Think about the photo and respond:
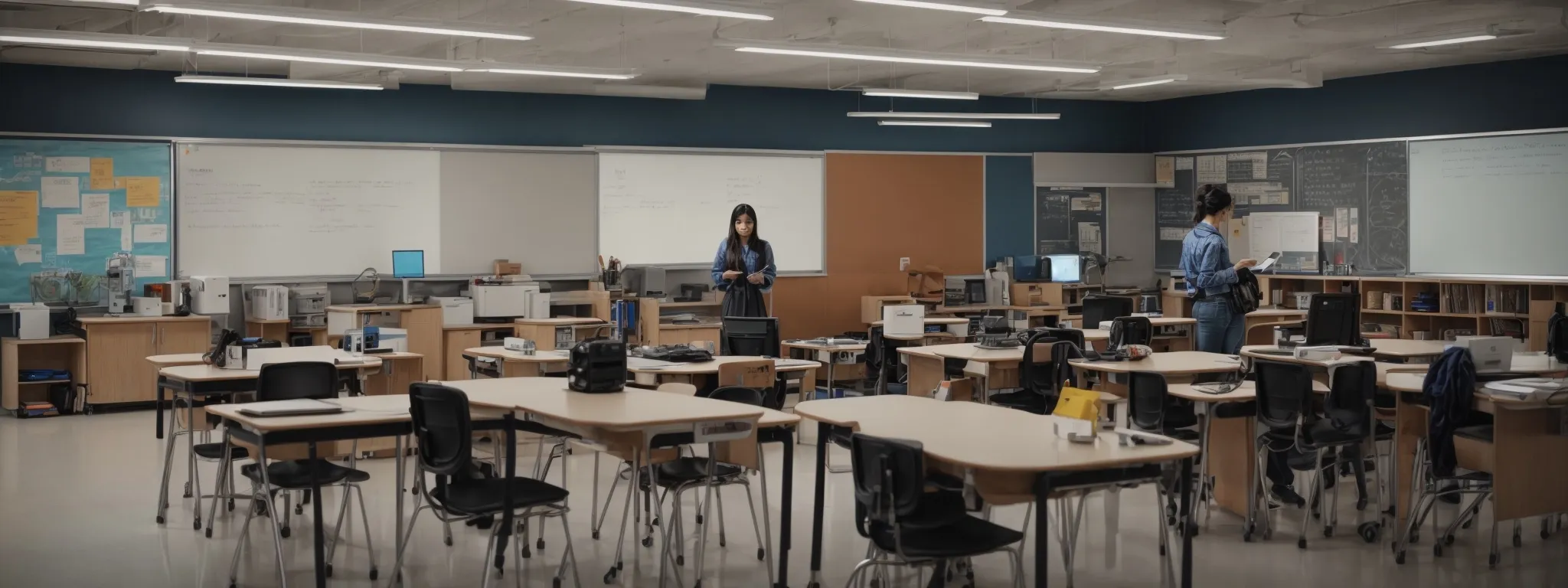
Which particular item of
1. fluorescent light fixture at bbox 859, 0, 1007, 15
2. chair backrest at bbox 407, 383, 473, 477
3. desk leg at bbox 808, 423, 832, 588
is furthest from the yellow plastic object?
fluorescent light fixture at bbox 859, 0, 1007, 15

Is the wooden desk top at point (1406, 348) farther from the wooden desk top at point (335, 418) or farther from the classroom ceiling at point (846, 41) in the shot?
the wooden desk top at point (335, 418)

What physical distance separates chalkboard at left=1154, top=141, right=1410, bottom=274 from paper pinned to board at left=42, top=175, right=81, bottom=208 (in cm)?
1104

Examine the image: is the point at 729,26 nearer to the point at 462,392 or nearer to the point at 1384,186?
the point at 462,392

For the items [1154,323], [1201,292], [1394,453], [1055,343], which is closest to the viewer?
[1394,453]

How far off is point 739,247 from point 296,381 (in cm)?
462

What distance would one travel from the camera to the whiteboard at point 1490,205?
451 inches

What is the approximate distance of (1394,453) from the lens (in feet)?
20.9

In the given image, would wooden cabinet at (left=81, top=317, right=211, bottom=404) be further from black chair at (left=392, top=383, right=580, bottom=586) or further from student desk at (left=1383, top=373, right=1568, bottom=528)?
student desk at (left=1383, top=373, right=1568, bottom=528)

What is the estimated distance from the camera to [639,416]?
5188 millimetres

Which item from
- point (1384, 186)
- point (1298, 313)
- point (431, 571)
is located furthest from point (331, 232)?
point (1384, 186)

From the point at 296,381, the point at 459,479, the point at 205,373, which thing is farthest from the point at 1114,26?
the point at 205,373

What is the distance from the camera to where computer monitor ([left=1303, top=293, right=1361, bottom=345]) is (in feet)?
28.2

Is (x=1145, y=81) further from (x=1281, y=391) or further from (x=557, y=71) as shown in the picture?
(x=1281, y=391)

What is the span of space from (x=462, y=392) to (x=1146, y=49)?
25.9ft
